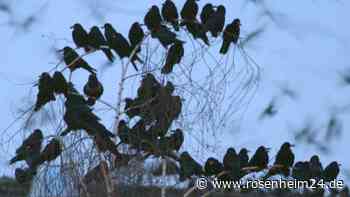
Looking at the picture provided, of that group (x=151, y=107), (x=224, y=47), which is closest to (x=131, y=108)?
(x=151, y=107)

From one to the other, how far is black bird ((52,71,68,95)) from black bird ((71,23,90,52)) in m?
0.11

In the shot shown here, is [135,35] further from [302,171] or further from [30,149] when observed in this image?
[302,171]

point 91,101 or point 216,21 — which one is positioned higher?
point 216,21

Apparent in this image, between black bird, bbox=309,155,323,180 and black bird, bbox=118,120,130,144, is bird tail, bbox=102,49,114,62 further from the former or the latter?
black bird, bbox=309,155,323,180

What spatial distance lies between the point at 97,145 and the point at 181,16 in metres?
0.36

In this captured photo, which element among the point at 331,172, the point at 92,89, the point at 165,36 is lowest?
the point at 331,172

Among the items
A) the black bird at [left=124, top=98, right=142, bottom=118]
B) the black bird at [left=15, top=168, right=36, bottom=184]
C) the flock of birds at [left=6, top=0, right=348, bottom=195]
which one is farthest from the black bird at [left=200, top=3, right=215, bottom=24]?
the black bird at [left=15, top=168, right=36, bottom=184]

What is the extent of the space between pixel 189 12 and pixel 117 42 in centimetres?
18

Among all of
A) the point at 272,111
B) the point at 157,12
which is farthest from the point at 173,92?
the point at 272,111

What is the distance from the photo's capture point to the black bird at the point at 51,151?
1315mm

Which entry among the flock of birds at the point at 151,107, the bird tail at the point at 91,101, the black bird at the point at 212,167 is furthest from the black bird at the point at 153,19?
the black bird at the point at 212,167

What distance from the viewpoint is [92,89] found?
1.36 metres

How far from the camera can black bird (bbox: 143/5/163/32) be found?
1.34 metres

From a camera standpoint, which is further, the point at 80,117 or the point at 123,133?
the point at 123,133
